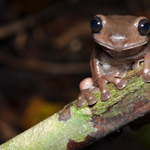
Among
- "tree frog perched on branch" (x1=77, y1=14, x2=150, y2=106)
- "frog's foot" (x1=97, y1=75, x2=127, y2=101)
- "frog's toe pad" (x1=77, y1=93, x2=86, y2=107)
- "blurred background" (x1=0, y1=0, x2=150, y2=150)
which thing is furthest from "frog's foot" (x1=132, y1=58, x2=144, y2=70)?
"blurred background" (x1=0, y1=0, x2=150, y2=150)

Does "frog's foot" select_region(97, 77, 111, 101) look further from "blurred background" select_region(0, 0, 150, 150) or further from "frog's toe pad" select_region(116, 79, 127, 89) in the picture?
"blurred background" select_region(0, 0, 150, 150)

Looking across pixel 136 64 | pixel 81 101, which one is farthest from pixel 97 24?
pixel 81 101

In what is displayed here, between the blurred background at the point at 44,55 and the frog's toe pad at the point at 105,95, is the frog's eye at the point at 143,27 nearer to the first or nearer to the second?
the frog's toe pad at the point at 105,95

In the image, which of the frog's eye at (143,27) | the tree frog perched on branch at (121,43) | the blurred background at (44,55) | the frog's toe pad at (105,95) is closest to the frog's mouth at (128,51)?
the tree frog perched on branch at (121,43)

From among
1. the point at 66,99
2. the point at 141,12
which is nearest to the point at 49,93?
the point at 66,99

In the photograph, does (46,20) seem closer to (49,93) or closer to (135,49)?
(49,93)

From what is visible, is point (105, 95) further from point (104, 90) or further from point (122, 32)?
point (122, 32)
